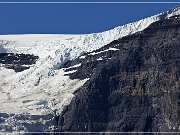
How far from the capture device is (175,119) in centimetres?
19912

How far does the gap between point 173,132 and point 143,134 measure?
6.15 m

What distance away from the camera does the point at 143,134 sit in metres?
199

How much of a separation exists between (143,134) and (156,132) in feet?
8.65

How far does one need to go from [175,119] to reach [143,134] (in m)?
6.92

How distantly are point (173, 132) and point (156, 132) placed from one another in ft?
13.8

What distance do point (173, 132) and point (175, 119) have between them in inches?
148

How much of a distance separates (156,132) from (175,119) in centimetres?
449

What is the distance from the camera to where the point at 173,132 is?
644ft

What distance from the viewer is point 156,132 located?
199 meters
